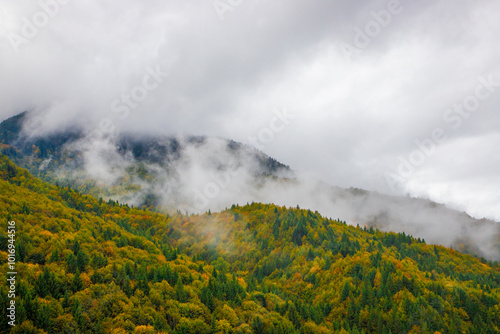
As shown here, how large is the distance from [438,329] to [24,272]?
709 feet

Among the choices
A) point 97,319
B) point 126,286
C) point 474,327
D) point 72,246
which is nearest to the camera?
point 97,319

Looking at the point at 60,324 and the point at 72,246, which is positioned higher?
the point at 72,246

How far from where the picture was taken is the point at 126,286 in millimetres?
155875

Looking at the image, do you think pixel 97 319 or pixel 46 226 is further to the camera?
pixel 46 226

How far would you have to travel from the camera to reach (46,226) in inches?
7303

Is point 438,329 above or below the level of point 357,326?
above

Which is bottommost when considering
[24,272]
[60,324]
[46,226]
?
[60,324]

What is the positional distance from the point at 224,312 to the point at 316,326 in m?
53.9

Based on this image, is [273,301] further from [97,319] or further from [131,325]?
[97,319]

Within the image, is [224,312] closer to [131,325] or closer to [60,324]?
[131,325]

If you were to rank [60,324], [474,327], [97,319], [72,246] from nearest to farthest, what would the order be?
A: 1. [60,324]
2. [97,319]
3. [72,246]
4. [474,327]

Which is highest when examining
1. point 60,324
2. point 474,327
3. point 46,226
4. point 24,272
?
point 474,327

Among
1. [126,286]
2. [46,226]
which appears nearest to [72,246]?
[46,226]

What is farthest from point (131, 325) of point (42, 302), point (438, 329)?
point (438, 329)
